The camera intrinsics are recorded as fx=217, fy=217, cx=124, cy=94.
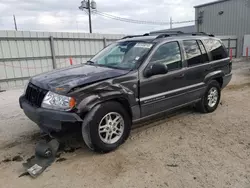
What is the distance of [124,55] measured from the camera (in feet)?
13.2

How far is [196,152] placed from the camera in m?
3.30

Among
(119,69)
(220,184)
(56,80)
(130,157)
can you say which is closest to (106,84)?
(119,69)

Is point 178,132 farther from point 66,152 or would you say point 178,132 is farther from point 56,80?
point 56,80

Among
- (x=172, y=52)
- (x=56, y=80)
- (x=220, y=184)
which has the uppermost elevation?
(x=172, y=52)

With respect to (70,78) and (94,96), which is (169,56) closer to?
(94,96)

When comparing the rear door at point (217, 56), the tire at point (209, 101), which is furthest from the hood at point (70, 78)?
the rear door at point (217, 56)

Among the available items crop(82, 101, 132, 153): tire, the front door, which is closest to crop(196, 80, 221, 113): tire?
the front door

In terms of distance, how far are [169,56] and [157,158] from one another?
1.92m

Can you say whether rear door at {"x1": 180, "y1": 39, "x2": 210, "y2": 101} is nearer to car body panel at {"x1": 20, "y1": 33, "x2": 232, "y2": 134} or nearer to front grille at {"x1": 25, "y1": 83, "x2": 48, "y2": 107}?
car body panel at {"x1": 20, "y1": 33, "x2": 232, "y2": 134}

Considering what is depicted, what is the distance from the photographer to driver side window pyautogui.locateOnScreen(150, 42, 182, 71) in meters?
3.88

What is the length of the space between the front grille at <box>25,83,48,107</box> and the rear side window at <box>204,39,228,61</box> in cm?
364

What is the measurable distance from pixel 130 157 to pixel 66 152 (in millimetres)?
1025

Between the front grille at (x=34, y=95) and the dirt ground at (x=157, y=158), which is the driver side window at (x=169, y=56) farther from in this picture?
the front grille at (x=34, y=95)

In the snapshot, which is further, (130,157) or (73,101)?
(130,157)
